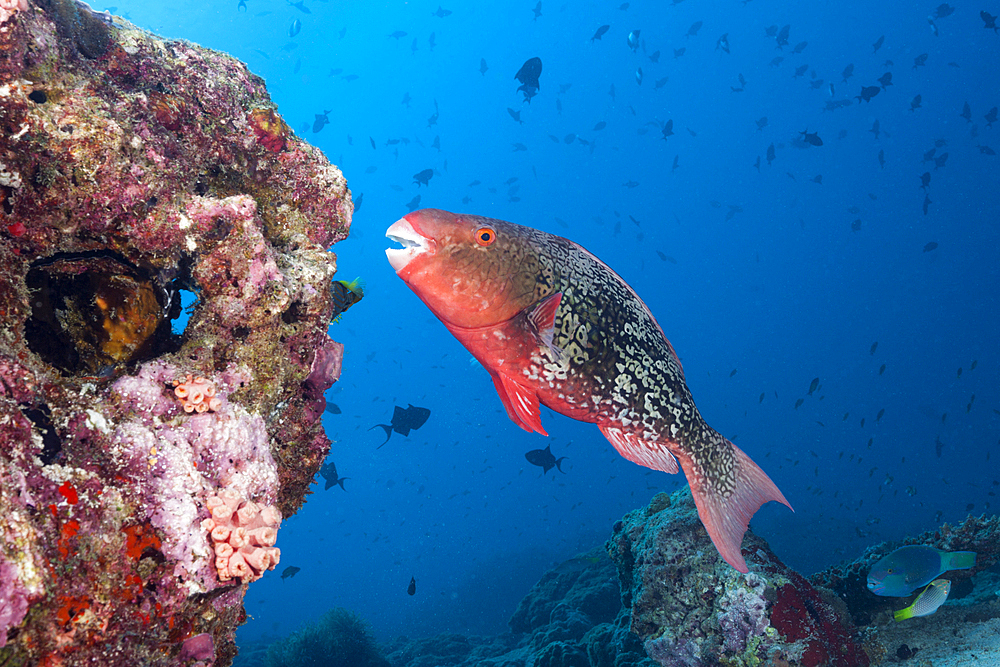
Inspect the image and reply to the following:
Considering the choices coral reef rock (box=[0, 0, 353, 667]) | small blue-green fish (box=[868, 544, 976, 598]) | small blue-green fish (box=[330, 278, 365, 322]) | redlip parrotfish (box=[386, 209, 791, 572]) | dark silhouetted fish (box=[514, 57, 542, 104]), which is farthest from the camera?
dark silhouetted fish (box=[514, 57, 542, 104])

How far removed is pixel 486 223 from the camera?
2566mm

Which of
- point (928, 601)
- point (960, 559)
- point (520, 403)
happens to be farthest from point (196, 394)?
point (960, 559)

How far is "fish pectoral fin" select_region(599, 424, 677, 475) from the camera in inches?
113

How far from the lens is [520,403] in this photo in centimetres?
257

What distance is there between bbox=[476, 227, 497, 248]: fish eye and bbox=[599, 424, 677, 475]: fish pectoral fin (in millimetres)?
1390

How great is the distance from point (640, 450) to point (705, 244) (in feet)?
297

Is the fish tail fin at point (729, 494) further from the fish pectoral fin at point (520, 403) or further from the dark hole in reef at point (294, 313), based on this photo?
the dark hole in reef at point (294, 313)

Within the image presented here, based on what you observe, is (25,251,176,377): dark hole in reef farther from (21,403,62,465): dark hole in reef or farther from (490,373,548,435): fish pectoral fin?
(490,373,548,435): fish pectoral fin

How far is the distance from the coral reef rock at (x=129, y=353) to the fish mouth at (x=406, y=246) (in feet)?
1.42

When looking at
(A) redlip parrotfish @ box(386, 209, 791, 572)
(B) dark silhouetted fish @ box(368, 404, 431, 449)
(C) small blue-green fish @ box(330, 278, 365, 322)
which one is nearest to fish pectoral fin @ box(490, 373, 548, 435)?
(A) redlip parrotfish @ box(386, 209, 791, 572)

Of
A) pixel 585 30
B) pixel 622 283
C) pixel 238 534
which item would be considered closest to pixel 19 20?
pixel 238 534

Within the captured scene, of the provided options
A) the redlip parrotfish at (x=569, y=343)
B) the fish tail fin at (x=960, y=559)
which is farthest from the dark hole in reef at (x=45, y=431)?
the fish tail fin at (x=960, y=559)

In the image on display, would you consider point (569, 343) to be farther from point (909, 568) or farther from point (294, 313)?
point (909, 568)

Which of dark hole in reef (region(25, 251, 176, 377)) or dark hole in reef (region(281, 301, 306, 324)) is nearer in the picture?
dark hole in reef (region(25, 251, 176, 377))
